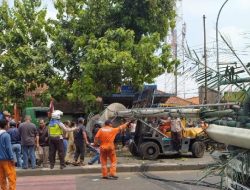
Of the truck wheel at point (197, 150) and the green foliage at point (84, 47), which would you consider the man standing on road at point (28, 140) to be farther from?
the green foliage at point (84, 47)

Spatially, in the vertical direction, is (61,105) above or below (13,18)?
below

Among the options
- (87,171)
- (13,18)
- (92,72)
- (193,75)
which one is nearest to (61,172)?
(87,171)

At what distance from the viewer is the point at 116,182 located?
42.1 feet

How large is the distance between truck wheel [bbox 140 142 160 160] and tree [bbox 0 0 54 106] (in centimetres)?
987

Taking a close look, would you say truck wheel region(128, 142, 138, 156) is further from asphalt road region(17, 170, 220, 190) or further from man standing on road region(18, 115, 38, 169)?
man standing on road region(18, 115, 38, 169)

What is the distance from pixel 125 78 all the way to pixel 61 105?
726 centimetres

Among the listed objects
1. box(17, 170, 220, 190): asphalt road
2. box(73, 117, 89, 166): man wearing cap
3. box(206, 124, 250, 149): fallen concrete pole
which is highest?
box(206, 124, 250, 149): fallen concrete pole

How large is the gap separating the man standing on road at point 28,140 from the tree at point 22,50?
10215 millimetres

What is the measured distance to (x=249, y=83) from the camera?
524 centimetres

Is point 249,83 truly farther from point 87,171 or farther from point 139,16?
point 139,16

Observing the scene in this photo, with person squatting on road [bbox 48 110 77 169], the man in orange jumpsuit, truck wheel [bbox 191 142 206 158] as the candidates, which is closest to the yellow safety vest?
person squatting on road [bbox 48 110 77 169]

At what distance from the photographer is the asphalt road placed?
11875mm

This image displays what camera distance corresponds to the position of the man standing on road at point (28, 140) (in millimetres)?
15156

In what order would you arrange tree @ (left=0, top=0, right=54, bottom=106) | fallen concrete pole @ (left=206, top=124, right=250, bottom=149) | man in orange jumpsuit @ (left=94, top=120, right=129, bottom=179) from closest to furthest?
fallen concrete pole @ (left=206, top=124, right=250, bottom=149) < man in orange jumpsuit @ (left=94, top=120, right=129, bottom=179) < tree @ (left=0, top=0, right=54, bottom=106)
